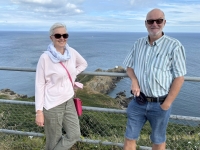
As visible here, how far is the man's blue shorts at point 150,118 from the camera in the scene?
302 cm

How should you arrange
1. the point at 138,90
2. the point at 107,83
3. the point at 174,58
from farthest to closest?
1. the point at 107,83
2. the point at 138,90
3. the point at 174,58

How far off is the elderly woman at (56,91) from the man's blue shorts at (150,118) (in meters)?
0.75

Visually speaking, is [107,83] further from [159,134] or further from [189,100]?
[159,134]

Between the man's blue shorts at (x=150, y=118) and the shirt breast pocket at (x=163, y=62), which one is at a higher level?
the shirt breast pocket at (x=163, y=62)

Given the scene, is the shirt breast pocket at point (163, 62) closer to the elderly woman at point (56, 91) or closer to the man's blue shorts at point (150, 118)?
the man's blue shorts at point (150, 118)

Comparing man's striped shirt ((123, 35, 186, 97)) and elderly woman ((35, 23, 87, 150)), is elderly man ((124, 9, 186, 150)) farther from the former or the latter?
elderly woman ((35, 23, 87, 150))

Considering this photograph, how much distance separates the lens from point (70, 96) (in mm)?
3342

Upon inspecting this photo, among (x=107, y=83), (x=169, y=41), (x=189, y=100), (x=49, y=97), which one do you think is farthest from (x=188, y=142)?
(x=107, y=83)

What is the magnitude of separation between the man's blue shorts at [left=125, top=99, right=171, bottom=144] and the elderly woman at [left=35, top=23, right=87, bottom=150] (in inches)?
29.7

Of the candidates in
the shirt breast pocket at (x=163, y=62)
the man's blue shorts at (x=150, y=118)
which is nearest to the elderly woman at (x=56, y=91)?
the man's blue shorts at (x=150, y=118)

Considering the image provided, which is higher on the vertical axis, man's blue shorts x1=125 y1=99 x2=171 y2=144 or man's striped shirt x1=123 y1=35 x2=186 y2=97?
man's striped shirt x1=123 y1=35 x2=186 y2=97

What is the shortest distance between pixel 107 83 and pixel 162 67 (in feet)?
171

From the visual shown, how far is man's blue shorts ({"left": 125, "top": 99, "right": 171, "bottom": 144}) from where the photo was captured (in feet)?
9.91

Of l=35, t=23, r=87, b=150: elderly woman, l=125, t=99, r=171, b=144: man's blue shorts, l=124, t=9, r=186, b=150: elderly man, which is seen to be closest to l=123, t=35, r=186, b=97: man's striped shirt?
l=124, t=9, r=186, b=150: elderly man
